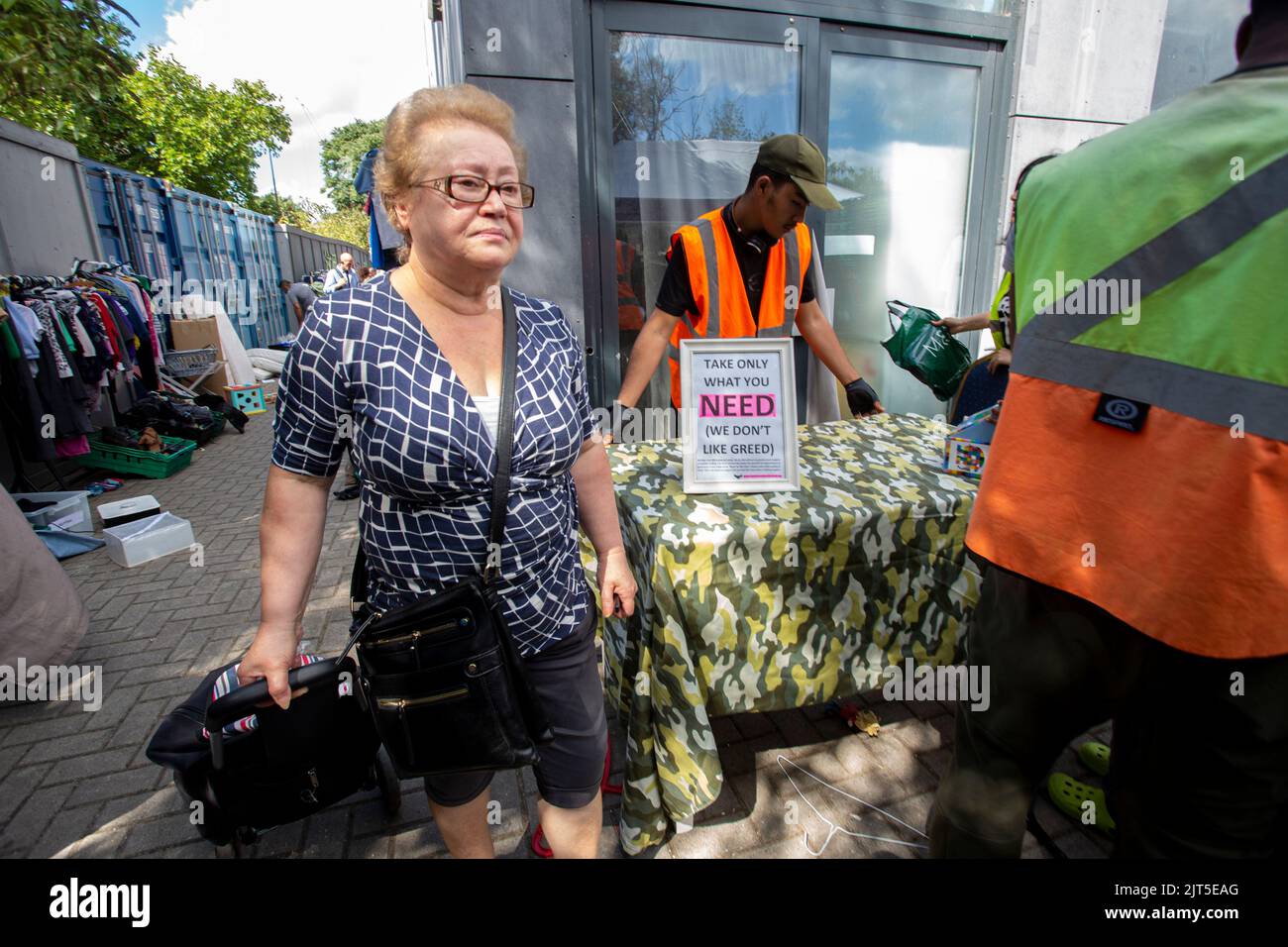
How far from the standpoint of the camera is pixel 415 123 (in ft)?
4.45

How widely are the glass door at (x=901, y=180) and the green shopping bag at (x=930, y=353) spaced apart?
1.81 m

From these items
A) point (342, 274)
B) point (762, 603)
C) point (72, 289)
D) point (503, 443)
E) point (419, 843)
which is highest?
point (342, 274)

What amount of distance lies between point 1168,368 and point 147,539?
557 centimetres

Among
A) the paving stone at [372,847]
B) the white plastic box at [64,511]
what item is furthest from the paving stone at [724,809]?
the white plastic box at [64,511]

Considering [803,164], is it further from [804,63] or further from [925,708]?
[925,708]

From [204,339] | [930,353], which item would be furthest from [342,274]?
[930,353]

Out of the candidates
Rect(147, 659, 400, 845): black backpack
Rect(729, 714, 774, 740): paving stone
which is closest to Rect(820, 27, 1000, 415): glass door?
Rect(729, 714, 774, 740): paving stone

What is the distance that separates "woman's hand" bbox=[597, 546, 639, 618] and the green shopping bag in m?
1.81

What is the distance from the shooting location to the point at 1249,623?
1.05m

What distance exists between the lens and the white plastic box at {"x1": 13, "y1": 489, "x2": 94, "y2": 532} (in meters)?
4.79

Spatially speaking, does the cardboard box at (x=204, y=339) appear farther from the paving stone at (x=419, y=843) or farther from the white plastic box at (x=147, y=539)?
the paving stone at (x=419, y=843)

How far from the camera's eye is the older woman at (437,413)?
131 centimetres

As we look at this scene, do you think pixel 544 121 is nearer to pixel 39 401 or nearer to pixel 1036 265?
pixel 1036 265

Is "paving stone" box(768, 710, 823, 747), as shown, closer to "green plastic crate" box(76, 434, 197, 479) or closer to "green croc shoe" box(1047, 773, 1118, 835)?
"green croc shoe" box(1047, 773, 1118, 835)
